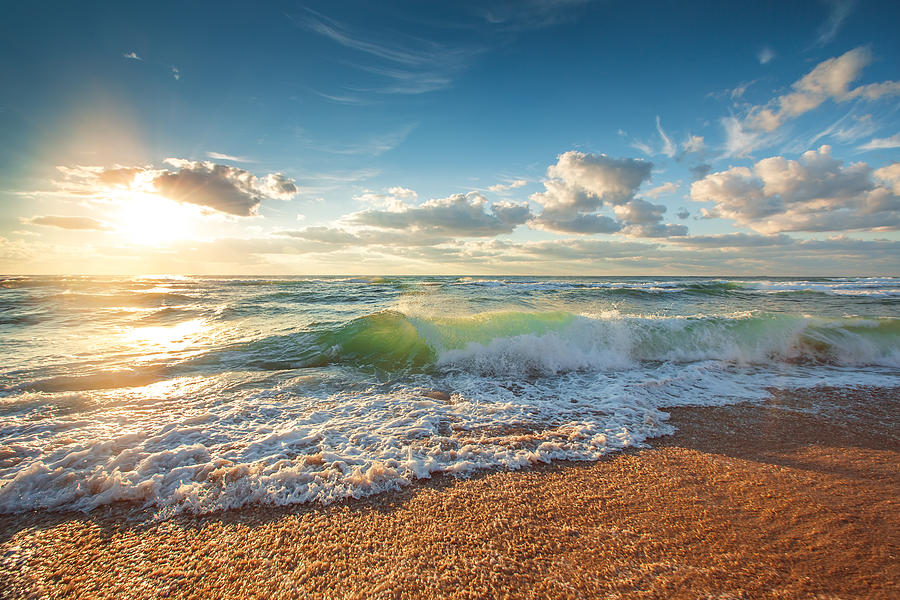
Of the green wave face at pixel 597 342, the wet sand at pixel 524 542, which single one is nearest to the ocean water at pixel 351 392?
the green wave face at pixel 597 342

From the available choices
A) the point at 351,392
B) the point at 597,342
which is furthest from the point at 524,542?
the point at 597,342

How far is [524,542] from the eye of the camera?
2334 millimetres

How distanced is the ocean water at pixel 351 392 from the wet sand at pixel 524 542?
0.31m

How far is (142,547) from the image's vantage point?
2322 millimetres

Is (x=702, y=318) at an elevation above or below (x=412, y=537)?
above

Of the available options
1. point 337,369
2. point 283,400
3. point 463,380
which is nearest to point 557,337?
point 463,380

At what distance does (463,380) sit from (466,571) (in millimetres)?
4309

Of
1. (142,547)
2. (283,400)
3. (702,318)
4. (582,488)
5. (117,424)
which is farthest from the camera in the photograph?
(702,318)

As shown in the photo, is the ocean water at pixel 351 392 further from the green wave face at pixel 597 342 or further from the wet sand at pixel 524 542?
the wet sand at pixel 524 542

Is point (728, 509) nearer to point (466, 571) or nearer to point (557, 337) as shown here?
point (466, 571)

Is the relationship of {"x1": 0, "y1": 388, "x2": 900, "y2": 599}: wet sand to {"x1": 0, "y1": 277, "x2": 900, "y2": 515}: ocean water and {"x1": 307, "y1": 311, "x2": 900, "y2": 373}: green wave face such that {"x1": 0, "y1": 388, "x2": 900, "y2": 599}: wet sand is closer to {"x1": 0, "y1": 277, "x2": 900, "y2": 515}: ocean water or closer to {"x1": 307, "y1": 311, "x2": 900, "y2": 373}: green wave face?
{"x1": 0, "y1": 277, "x2": 900, "y2": 515}: ocean water

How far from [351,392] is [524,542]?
3992 millimetres

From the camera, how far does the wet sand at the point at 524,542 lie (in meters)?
2.01

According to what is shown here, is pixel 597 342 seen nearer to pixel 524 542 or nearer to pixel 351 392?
pixel 351 392
